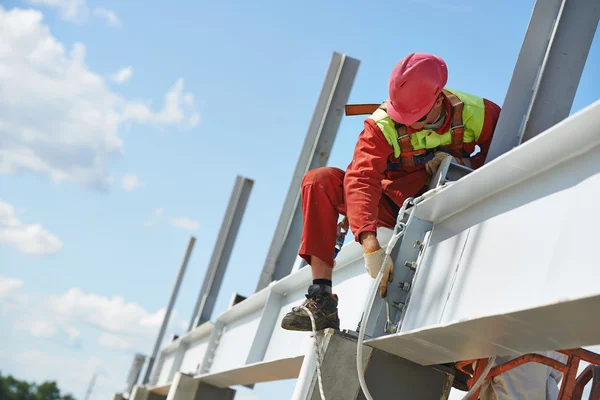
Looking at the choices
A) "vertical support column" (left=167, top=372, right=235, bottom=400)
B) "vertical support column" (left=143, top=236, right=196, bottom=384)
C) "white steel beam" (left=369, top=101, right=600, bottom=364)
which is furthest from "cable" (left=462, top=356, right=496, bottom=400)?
"vertical support column" (left=143, top=236, right=196, bottom=384)

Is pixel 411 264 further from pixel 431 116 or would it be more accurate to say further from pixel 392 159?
pixel 431 116

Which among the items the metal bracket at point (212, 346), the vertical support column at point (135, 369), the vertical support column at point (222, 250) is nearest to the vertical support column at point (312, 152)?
the metal bracket at point (212, 346)

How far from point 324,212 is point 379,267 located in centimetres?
58

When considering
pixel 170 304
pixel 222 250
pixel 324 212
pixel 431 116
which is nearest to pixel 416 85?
pixel 431 116

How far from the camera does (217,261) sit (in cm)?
1302

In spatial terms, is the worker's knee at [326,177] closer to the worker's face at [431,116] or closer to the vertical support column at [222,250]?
the worker's face at [431,116]

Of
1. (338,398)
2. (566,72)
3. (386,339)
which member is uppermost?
(566,72)

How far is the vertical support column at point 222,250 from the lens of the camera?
41.4ft

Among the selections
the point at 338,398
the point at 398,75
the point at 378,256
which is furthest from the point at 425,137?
the point at 338,398

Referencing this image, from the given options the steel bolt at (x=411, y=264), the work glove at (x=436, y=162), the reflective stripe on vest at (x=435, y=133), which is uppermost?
the reflective stripe on vest at (x=435, y=133)

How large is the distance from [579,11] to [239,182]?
10.1 m

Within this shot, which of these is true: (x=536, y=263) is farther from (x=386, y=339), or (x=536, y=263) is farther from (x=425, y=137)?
(x=425, y=137)

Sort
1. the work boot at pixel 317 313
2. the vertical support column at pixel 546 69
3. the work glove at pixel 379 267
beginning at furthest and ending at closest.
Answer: the work boot at pixel 317 313
the work glove at pixel 379 267
the vertical support column at pixel 546 69

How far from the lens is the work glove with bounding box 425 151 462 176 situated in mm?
4078
